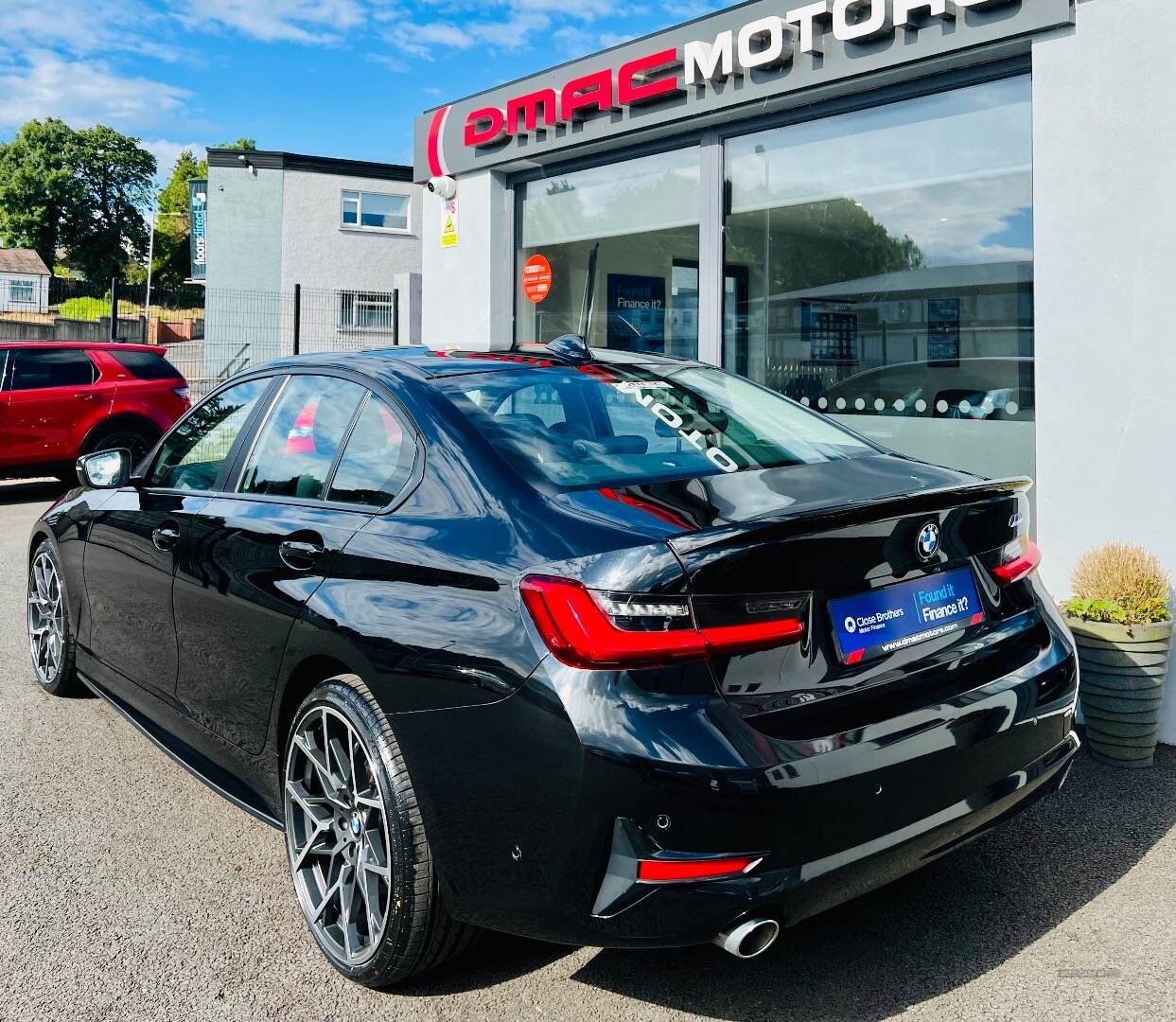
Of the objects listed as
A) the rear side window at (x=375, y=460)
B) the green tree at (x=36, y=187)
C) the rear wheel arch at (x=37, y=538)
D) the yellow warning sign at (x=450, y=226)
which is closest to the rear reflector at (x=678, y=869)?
the rear side window at (x=375, y=460)

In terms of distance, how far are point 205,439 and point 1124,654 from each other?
142 inches

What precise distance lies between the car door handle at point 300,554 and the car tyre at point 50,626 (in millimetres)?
2245

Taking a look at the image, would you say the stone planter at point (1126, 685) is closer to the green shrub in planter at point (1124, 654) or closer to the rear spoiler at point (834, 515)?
the green shrub in planter at point (1124, 654)

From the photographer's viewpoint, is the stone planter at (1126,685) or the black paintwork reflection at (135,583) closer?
the black paintwork reflection at (135,583)

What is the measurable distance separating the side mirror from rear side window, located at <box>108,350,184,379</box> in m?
9.41

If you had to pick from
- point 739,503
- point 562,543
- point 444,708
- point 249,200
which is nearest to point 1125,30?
point 739,503

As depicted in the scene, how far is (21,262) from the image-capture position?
225ft

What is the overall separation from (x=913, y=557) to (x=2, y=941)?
2.57 metres

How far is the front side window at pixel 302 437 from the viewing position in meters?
3.30

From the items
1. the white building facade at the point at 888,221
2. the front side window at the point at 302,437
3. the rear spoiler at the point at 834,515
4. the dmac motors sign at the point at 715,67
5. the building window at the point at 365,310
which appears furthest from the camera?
the building window at the point at 365,310

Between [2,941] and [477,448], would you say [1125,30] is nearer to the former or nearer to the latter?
[477,448]

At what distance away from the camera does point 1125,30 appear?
5.02m

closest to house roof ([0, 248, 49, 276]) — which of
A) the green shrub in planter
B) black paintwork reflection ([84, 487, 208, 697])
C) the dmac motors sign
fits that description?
the dmac motors sign

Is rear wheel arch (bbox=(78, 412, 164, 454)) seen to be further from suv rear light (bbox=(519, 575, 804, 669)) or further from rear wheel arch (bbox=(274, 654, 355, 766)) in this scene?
suv rear light (bbox=(519, 575, 804, 669))
